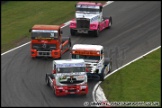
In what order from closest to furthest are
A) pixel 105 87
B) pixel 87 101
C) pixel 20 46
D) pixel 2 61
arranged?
pixel 87 101, pixel 105 87, pixel 2 61, pixel 20 46

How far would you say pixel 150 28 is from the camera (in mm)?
58281

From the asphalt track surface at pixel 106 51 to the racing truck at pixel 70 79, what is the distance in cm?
56

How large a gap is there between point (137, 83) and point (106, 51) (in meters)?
9.22

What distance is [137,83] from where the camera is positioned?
136ft

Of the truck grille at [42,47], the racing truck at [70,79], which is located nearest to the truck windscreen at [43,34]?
the truck grille at [42,47]

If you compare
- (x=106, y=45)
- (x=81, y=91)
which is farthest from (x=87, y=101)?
(x=106, y=45)

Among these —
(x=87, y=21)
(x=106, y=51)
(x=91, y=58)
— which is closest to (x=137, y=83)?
(x=91, y=58)

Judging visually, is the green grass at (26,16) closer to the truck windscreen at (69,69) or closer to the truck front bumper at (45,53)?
the truck front bumper at (45,53)

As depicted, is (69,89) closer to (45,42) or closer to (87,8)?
(45,42)

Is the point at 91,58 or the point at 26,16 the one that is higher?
the point at 26,16

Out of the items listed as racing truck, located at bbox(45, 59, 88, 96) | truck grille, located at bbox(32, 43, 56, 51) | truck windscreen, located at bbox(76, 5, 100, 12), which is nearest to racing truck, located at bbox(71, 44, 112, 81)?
racing truck, located at bbox(45, 59, 88, 96)

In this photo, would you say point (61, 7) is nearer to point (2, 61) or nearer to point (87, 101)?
point (2, 61)

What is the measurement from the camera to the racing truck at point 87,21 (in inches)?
2143

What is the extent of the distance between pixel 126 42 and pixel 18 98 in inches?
710
